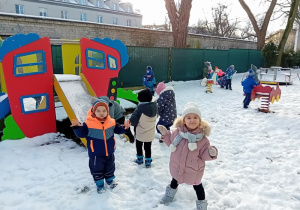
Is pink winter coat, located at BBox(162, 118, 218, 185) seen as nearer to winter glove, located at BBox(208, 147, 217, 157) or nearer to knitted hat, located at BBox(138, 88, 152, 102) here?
winter glove, located at BBox(208, 147, 217, 157)

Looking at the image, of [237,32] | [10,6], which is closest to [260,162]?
[10,6]

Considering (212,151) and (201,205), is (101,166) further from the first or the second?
(212,151)

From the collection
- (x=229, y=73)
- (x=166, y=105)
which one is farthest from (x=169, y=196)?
(x=229, y=73)

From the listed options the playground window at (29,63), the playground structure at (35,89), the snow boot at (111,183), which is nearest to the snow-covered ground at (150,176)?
Answer: the snow boot at (111,183)

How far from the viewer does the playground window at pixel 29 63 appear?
15.5 ft

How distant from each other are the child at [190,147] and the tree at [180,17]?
1343cm

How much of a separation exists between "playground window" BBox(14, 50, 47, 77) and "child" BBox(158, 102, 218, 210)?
11.4ft

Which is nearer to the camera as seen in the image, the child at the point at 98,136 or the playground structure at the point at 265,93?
the child at the point at 98,136

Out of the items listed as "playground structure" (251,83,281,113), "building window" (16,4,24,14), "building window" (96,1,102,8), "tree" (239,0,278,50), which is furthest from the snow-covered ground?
"building window" (96,1,102,8)

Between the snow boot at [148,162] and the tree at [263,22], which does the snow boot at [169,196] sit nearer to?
the snow boot at [148,162]

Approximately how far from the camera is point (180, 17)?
14883 mm

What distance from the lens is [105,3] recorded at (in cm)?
4066

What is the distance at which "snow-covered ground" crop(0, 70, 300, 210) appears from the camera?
2.99m

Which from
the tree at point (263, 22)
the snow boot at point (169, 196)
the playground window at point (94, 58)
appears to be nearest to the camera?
the snow boot at point (169, 196)
